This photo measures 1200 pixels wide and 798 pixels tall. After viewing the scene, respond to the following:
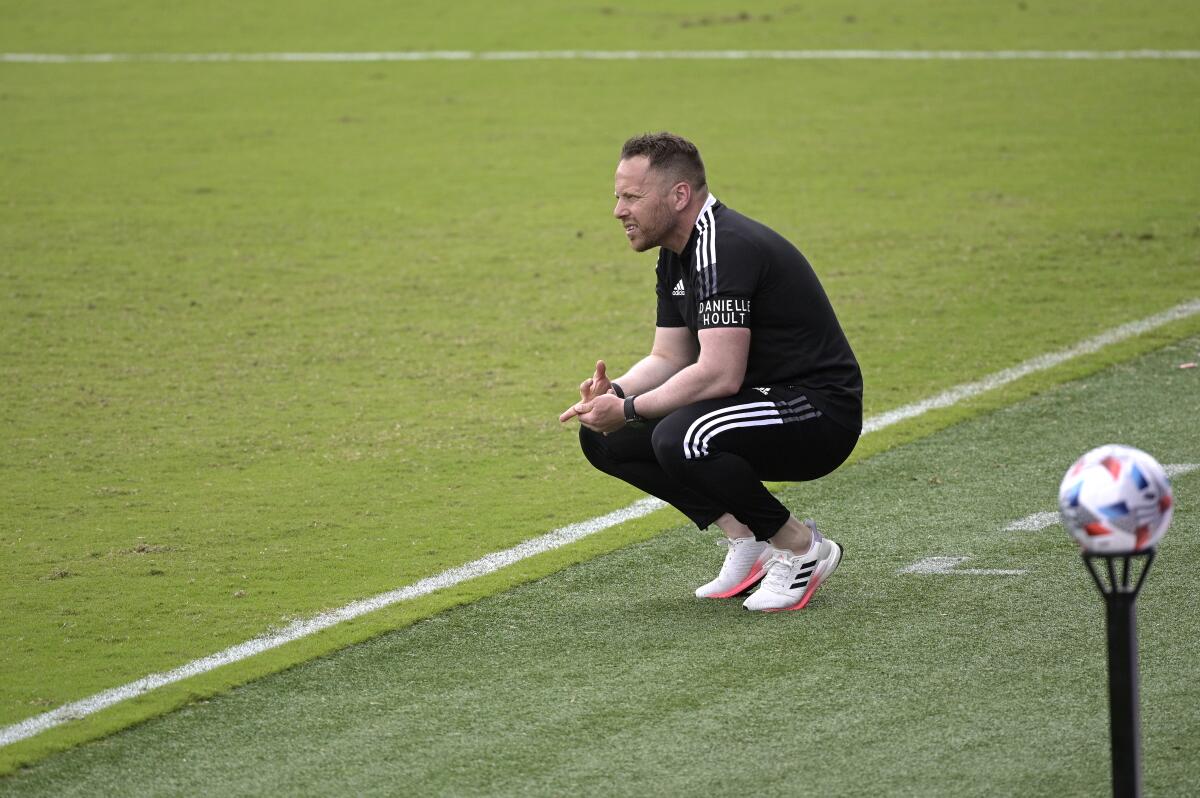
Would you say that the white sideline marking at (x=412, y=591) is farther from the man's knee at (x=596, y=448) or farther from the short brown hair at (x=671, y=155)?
the short brown hair at (x=671, y=155)

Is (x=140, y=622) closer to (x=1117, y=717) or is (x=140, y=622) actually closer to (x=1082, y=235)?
(x=1117, y=717)

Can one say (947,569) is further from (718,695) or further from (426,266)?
(426,266)

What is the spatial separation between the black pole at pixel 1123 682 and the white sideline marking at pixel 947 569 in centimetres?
218

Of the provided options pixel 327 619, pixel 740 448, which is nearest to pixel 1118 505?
pixel 740 448

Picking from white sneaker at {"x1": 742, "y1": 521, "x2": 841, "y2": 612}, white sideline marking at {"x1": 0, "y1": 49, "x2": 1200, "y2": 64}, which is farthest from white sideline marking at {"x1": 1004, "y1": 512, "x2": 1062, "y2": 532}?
white sideline marking at {"x1": 0, "y1": 49, "x2": 1200, "y2": 64}

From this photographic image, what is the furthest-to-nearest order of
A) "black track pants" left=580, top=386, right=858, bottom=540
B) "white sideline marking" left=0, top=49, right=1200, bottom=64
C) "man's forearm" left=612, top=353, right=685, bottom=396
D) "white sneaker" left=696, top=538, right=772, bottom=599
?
1. "white sideline marking" left=0, top=49, right=1200, bottom=64
2. "man's forearm" left=612, top=353, right=685, bottom=396
3. "white sneaker" left=696, top=538, right=772, bottom=599
4. "black track pants" left=580, top=386, right=858, bottom=540

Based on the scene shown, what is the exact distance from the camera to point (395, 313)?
1047cm

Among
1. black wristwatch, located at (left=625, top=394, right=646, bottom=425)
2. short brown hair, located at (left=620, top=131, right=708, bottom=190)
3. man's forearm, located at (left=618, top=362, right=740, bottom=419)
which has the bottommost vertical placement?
black wristwatch, located at (left=625, top=394, right=646, bottom=425)

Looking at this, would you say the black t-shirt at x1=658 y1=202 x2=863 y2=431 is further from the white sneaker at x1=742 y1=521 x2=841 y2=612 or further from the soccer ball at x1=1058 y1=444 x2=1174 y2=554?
the soccer ball at x1=1058 y1=444 x2=1174 y2=554

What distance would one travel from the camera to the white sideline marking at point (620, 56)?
1891cm

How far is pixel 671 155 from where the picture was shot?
17.3ft

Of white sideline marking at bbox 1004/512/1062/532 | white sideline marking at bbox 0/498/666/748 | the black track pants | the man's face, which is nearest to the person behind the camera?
white sideline marking at bbox 0/498/666/748

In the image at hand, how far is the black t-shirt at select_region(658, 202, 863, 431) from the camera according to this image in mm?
5156

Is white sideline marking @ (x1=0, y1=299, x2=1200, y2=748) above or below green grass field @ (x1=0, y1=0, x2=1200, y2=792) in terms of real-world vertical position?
below
